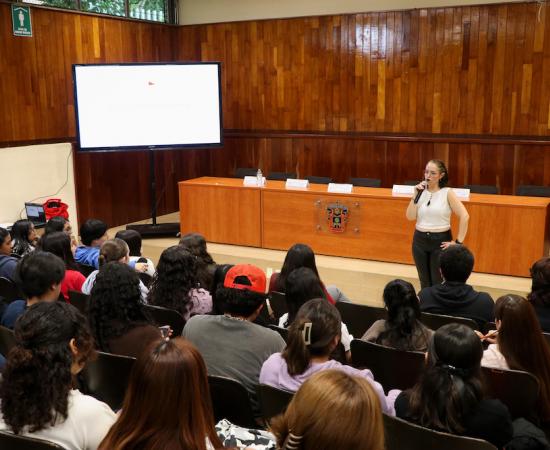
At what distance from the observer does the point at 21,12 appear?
7.46 metres

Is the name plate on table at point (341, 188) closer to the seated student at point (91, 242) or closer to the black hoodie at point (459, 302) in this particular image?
the seated student at point (91, 242)

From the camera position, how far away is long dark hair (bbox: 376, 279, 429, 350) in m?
2.94

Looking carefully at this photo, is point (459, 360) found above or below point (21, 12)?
below

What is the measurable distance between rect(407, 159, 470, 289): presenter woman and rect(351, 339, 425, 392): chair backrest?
92.5 inches

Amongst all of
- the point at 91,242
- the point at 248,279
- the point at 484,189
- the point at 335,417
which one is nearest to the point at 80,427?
the point at 335,417

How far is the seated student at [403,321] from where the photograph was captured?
2.94 meters

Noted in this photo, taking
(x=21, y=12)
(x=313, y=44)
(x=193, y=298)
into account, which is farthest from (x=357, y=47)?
(x=193, y=298)

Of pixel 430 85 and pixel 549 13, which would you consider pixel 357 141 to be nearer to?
pixel 430 85

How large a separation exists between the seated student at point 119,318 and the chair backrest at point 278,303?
112 cm

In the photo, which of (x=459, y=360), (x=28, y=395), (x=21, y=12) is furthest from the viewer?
(x=21, y=12)

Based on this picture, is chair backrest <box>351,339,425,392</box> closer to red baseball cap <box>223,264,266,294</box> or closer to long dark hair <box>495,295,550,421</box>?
long dark hair <box>495,295,550,421</box>

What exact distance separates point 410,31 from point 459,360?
703 centimetres

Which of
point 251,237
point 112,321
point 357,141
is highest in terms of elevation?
point 357,141

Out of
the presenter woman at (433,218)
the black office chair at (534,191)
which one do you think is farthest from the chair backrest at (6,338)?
the black office chair at (534,191)
